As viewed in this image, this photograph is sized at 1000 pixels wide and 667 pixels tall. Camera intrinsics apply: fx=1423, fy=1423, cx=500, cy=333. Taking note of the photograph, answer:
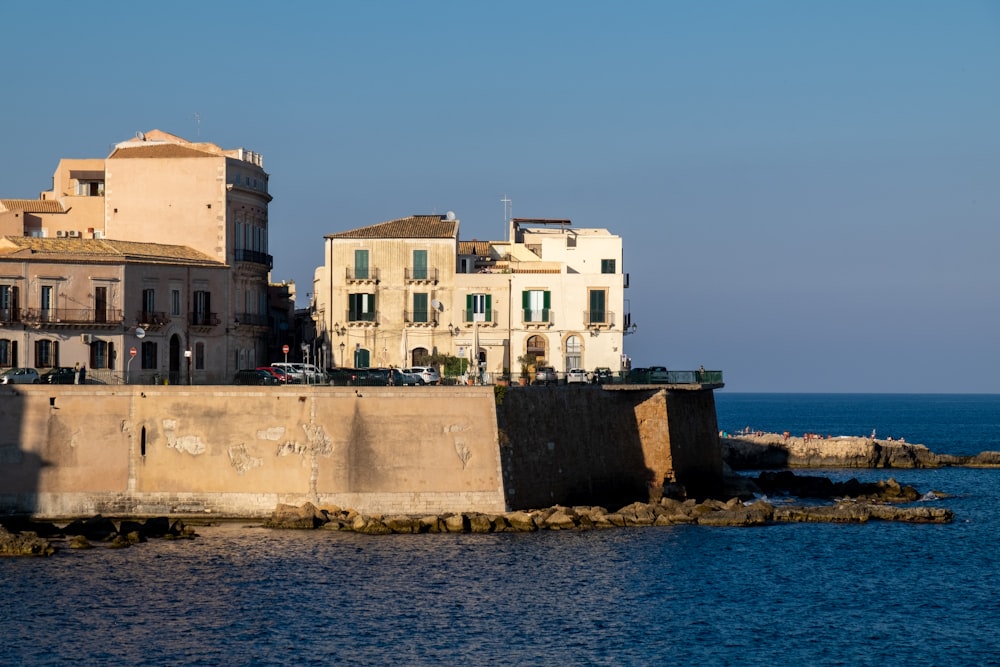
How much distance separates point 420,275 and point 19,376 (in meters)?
17.4

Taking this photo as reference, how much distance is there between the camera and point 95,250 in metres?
52.9

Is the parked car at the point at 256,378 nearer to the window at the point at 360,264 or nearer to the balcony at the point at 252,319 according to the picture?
the balcony at the point at 252,319

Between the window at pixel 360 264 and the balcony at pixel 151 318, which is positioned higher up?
the window at pixel 360 264

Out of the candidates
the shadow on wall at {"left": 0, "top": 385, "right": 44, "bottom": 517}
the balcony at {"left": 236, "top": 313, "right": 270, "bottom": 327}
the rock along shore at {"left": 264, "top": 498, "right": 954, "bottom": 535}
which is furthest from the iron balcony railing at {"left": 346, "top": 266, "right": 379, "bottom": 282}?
the shadow on wall at {"left": 0, "top": 385, "right": 44, "bottom": 517}

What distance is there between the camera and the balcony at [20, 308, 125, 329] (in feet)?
168

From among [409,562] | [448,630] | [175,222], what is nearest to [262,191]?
[175,222]

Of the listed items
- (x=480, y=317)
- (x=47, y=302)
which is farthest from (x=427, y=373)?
(x=47, y=302)

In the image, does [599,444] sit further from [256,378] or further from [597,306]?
[256,378]

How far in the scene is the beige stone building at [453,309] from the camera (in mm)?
59094

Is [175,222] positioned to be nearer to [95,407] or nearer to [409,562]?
[95,407]

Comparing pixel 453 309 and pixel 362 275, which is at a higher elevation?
pixel 362 275

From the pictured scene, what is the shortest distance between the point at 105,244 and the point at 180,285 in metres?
Result: 3.23

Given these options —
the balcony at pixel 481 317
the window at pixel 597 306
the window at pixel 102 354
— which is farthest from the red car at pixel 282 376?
the window at pixel 597 306

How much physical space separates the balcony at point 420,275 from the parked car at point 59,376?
49.2ft
